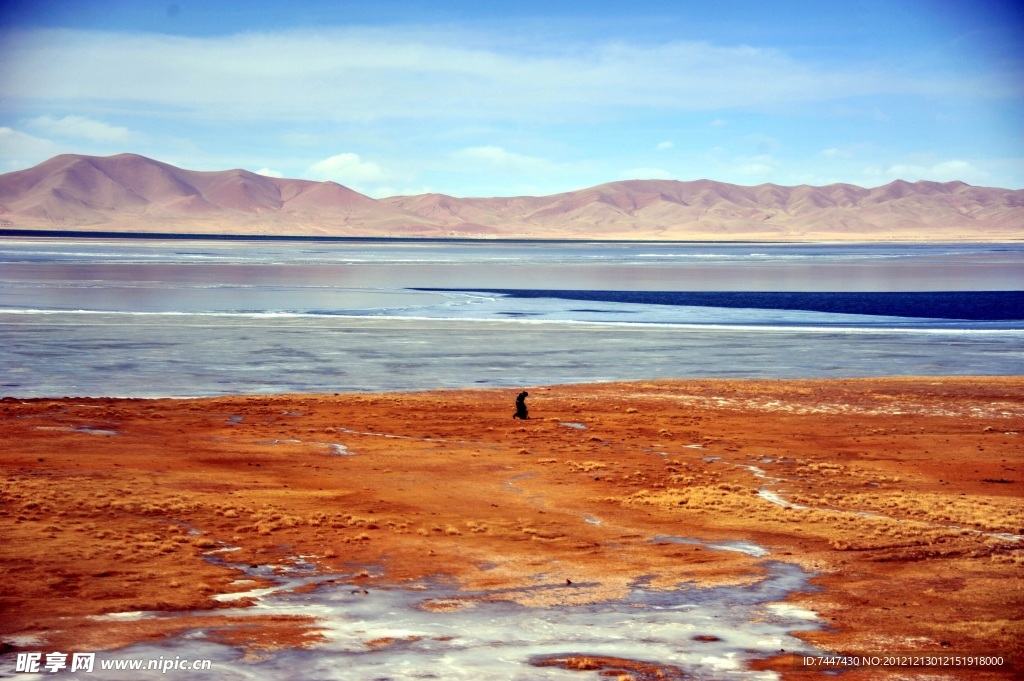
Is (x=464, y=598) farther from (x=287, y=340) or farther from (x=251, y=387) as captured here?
(x=287, y=340)

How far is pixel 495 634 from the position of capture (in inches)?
345

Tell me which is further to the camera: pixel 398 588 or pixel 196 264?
pixel 196 264

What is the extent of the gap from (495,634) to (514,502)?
5.15 meters

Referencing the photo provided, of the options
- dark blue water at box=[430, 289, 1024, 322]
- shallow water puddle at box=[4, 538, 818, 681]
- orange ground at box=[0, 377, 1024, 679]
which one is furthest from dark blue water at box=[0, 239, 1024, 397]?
shallow water puddle at box=[4, 538, 818, 681]

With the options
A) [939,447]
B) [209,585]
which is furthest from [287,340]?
[209,585]

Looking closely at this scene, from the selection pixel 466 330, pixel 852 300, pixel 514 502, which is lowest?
pixel 514 502

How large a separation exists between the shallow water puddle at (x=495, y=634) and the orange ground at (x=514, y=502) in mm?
289

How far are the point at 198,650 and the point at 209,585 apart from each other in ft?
5.73

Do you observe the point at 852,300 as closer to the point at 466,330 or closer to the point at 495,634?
the point at 466,330

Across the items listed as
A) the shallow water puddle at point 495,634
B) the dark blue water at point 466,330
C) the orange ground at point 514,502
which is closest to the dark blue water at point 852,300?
the dark blue water at point 466,330

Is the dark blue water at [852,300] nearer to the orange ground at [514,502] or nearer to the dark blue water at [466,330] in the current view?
Result: the dark blue water at [466,330]

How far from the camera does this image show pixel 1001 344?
33.9 meters

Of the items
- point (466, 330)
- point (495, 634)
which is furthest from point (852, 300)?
point (495, 634)

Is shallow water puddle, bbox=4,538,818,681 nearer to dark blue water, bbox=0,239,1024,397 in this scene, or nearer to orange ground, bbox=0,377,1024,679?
orange ground, bbox=0,377,1024,679
